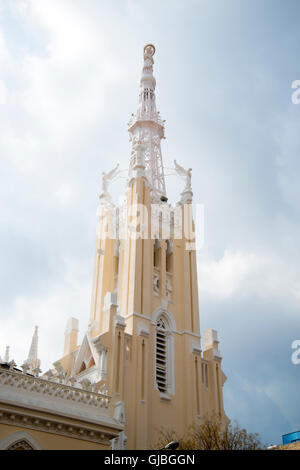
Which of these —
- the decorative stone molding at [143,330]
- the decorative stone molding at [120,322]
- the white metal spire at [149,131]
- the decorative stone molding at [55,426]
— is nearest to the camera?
the decorative stone molding at [55,426]

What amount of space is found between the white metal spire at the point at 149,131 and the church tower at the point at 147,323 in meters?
0.17

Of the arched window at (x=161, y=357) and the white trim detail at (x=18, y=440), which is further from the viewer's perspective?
the arched window at (x=161, y=357)

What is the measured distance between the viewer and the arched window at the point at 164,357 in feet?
105

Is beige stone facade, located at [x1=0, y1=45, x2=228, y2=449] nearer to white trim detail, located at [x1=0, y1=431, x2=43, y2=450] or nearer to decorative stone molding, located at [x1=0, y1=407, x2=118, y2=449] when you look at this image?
decorative stone molding, located at [x1=0, y1=407, x2=118, y2=449]

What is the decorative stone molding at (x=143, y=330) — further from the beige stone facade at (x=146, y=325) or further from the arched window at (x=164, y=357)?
the arched window at (x=164, y=357)

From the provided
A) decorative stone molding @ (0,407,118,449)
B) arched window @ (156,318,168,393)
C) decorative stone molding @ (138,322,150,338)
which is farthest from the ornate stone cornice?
arched window @ (156,318,168,393)

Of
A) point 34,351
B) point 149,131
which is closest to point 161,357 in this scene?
point 34,351

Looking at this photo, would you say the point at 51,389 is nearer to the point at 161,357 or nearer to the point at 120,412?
the point at 120,412

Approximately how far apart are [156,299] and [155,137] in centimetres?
1520

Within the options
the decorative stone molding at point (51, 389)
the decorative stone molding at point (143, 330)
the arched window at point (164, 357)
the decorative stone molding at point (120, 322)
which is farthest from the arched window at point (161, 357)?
the decorative stone molding at point (51, 389)

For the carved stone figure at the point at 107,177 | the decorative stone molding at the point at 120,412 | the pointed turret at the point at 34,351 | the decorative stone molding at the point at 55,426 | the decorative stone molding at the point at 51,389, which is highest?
the carved stone figure at the point at 107,177

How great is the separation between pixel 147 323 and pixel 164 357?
8.18 ft

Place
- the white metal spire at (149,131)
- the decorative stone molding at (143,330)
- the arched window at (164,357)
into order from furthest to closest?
1. the white metal spire at (149,131)
2. the arched window at (164,357)
3. the decorative stone molding at (143,330)

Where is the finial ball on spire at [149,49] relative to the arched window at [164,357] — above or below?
above
